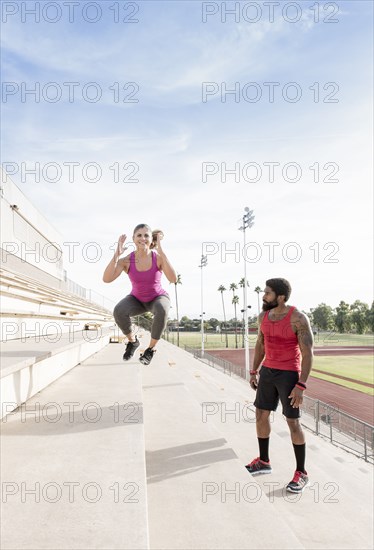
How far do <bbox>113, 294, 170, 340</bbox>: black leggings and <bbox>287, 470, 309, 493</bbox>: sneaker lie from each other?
3.64 feet

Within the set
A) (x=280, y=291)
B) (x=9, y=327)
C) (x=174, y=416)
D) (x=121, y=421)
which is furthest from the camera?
(x=174, y=416)

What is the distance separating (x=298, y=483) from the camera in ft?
7.23

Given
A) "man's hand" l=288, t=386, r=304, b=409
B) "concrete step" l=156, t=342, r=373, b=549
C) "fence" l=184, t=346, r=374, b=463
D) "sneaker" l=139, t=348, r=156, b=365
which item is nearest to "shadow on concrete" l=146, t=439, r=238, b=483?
"concrete step" l=156, t=342, r=373, b=549

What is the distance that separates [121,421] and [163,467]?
44.0 inches

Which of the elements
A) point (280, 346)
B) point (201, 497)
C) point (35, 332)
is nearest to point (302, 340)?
point (280, 346)

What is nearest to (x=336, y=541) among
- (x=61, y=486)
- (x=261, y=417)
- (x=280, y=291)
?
(x=61, y=486)

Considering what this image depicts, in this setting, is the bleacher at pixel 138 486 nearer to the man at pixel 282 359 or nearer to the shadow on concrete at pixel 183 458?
the shadow on concrete at pixel 183 458

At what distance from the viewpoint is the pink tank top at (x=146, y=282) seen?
5.69ft

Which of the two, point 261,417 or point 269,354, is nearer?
point 269,354

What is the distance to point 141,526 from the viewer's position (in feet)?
10.2

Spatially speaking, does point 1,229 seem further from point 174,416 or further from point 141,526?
point 141,526

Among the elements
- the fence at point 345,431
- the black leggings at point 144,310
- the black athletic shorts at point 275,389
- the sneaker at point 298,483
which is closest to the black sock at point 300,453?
the sneaker at point 298,483

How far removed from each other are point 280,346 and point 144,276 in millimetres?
723

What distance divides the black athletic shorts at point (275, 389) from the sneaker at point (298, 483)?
48 cm
